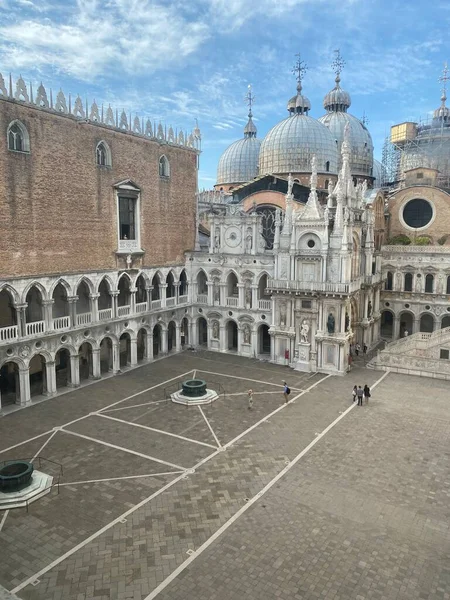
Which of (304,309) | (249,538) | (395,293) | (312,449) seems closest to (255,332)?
(304,309)

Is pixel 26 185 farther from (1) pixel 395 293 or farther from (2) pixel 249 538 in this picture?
(1) pixel 395 293

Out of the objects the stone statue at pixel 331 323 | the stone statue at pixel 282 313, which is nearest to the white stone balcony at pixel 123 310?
the stone statue at pixel 282 313

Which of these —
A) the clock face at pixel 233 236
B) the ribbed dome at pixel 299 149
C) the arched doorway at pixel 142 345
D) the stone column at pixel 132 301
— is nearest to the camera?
the stone column at pixel 132 301

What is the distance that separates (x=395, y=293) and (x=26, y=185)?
3045cm

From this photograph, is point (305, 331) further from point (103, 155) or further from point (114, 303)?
point (103, 155)

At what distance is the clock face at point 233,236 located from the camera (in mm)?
38344

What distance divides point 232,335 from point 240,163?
95.9 feet

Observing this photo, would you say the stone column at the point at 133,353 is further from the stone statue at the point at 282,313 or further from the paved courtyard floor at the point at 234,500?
the stone statue at the point at 282,313

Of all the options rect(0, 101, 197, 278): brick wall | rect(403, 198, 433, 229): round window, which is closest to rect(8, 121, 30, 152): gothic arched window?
rect(0, 101, 197, 278): brick wall

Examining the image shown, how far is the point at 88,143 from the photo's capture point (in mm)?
30594

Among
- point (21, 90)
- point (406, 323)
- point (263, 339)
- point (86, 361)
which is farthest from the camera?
point (406, 323)

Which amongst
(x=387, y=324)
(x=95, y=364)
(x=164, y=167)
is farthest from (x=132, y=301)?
(x=387, y=324)

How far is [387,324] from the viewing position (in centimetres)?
4725

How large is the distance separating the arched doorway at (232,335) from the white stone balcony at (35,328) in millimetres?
15767
